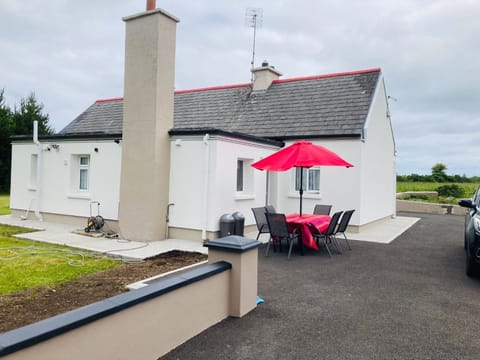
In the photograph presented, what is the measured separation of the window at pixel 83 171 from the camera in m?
13.4

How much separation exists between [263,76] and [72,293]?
1447 centimetres

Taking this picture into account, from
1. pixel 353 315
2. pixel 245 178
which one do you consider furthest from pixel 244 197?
pixel 353 315

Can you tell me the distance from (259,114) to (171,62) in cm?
606

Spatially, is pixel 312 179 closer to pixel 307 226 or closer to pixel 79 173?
pixel 307 226

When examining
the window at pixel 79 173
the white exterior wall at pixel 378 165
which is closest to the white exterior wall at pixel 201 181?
the window at pixel 79 173

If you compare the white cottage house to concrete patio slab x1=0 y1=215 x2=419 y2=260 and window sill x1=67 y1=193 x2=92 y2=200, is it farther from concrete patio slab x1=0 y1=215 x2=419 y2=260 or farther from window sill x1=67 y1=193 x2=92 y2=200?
concrete patio slab x1=0 y1=215 x2=419 y2=260

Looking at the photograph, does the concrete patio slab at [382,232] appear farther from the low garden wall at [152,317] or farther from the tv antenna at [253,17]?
the tv antenna at [253,17]

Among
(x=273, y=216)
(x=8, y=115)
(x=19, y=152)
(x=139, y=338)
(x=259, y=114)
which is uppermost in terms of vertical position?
(x=8, y=115)

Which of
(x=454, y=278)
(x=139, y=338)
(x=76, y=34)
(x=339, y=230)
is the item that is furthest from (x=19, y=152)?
(x=454, y=278)

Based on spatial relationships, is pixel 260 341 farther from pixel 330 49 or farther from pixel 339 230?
pixel 330 49

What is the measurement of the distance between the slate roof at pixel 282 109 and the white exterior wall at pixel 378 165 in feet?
2.50

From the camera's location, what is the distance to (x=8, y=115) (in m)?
31.6

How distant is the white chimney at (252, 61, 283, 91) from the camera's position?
18.0 meters

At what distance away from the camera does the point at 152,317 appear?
12.5 ft
